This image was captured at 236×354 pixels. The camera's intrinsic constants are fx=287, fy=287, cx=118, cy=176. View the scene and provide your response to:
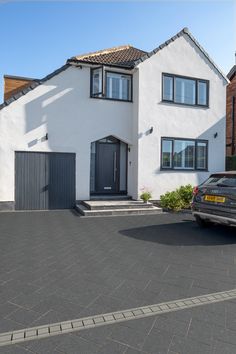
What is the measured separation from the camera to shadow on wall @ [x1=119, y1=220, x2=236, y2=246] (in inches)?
265

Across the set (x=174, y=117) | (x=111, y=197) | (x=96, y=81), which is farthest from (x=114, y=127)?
(x=111, y=197)

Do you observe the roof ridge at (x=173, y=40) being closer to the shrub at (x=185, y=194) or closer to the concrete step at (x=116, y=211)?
the shrub at (x=185, y=194)

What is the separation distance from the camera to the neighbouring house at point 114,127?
1078cm

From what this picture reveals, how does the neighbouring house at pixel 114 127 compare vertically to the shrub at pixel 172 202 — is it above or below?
above

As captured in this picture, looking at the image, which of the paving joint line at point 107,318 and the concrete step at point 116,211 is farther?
the concrete step at point 116,211

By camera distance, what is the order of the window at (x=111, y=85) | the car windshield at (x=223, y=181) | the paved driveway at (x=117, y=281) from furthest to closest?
1. the window at (x=111, y=85)
2. the car windshield at (x=223, y=181)
3. the paved driveway at (x=117, y=281)

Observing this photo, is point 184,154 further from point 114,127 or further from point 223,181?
point 223,181

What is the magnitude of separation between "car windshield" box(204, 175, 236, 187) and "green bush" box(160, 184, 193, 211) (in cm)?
330

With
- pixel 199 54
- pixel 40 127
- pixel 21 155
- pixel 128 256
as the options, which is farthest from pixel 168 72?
pixel 128 256

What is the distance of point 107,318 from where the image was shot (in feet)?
10.6

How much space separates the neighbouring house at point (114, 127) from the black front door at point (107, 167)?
0.04 meters

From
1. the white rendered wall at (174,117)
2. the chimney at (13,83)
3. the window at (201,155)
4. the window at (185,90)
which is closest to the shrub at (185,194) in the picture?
the white rendered wall at (174,117)

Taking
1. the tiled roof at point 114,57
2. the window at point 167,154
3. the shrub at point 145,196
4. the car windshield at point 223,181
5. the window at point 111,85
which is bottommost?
the shrub at point 145,196

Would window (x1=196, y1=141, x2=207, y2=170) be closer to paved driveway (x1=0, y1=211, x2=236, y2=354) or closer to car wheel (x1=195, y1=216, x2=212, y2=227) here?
car wheel (x1=195, y1=216, x2=212, y2=227)
